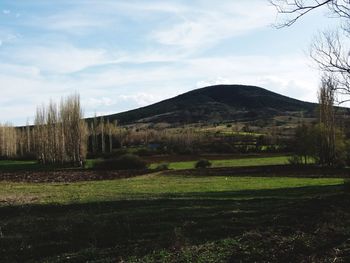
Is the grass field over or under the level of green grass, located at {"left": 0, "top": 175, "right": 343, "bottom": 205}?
over

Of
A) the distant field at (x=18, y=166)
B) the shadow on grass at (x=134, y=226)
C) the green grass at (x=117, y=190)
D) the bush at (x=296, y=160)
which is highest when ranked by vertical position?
the shadow on grass at (x=134, y=226)

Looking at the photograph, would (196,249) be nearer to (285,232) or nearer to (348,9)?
(285,232)

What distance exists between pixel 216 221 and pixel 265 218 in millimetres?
1448

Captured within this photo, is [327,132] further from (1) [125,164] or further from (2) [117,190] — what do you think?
(2) [117,190]

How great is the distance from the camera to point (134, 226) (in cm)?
1334

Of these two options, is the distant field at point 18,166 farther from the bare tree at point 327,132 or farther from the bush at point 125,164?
the bare tree at point 327,132

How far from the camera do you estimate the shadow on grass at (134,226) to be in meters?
11.1

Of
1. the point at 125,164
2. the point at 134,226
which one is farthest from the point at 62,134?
the point at 134,226

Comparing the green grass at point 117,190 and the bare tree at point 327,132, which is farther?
the bare tree at point 327,132

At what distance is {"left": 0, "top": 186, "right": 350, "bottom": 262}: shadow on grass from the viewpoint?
36.3 feet

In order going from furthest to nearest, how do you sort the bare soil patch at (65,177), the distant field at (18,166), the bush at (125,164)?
Answer: the distant field at (18,166) < the bush at (125,164) < the bare soil patch at (65,177)

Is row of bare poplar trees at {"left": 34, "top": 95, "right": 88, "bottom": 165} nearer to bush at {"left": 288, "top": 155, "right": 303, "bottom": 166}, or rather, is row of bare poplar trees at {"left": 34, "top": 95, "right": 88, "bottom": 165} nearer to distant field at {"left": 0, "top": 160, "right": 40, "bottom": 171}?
distant field at {"left": 0, "top": 160, "right": 40, "bottom": 171}

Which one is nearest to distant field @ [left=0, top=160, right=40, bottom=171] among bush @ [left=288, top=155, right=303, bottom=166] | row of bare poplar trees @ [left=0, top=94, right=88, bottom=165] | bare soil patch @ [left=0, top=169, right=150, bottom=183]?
row of bare poplar trees @ [left=0, top=94, right=88, bottom=165]

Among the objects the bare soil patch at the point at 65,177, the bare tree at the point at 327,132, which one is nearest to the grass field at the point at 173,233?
the bare soil patch at the point at 65,177
